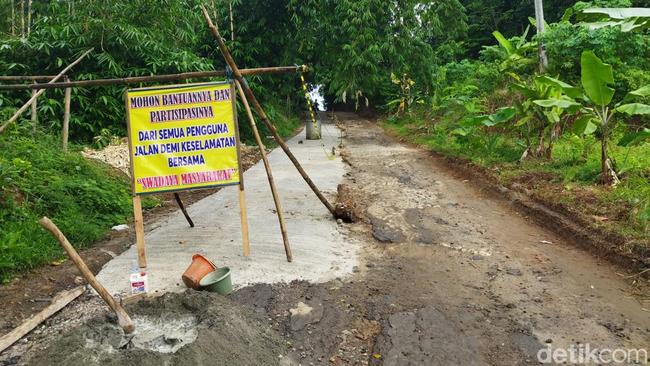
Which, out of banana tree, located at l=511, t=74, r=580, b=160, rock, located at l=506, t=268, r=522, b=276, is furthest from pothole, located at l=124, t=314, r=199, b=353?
banana tree, located at l=511, t=74, r=580, b=160

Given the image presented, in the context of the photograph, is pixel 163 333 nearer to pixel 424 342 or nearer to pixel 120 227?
pixel 424 342

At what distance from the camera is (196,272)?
12.5 feet

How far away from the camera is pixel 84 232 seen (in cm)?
504

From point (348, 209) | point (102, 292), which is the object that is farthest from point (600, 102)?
point (102, 292)

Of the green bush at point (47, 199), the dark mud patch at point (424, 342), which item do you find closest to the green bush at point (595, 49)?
the dark mud patch at point (424, 342)

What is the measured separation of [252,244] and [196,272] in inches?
45.0

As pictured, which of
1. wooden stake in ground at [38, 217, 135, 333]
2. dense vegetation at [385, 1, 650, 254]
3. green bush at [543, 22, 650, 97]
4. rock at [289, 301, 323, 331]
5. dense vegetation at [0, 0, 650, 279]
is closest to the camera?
wooden stake in ground at [38, 217, 135, 333]

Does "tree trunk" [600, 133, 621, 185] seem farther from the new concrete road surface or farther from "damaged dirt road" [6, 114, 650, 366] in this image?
the new concrete road surface

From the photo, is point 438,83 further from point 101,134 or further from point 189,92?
point 189,92

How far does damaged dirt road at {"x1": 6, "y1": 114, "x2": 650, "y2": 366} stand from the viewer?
114 inches

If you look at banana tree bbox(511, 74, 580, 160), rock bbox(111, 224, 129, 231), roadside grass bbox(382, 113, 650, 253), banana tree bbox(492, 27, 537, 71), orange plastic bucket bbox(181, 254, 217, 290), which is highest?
banana tree bbox(492, 27, 537, 71)

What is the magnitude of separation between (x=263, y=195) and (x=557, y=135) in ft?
17.7

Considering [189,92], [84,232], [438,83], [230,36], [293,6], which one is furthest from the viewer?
[438,83]

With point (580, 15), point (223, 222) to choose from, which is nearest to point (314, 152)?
point (223, 222)
